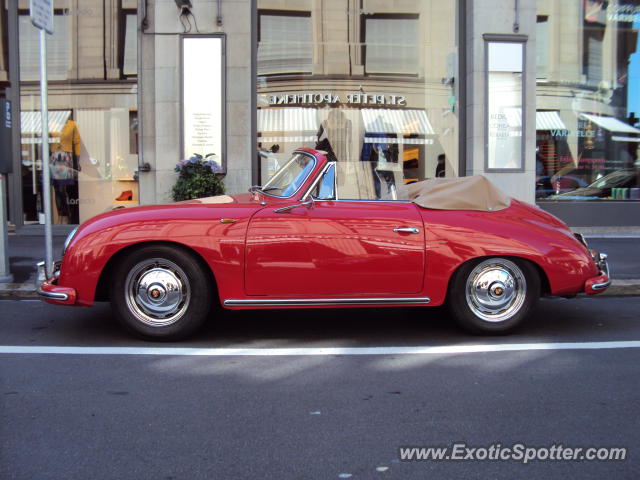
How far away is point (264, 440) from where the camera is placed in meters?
3.32

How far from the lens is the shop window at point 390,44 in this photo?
1248 cm

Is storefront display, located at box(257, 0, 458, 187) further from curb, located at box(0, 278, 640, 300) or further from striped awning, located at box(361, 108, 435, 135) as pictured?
curb, located at box(0, 278, 640, 300)

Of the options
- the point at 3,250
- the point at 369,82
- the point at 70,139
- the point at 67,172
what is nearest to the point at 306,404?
the point at 3,250

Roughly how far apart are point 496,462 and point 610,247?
25.7 feet

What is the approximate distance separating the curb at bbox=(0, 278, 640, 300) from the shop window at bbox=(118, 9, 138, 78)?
5.86 meters

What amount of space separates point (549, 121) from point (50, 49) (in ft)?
30.6

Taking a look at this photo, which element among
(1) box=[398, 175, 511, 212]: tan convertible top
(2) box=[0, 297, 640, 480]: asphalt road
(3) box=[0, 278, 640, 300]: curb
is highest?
(1) box=[398, 175, 511, 212]: tan convertible top

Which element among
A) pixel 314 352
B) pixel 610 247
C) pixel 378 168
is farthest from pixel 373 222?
pixel 610 247

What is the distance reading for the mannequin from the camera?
12062mm

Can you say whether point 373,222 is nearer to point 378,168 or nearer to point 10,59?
point 378,168

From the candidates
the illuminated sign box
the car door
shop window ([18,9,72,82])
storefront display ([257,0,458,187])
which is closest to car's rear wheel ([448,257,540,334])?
the car door

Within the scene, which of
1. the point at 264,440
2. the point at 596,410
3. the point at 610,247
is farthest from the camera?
the point at 610,247

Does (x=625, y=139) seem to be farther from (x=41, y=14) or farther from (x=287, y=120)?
(x=41, y=14)

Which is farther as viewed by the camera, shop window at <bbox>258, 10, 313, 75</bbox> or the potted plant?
shop window at <bbox>258, 10, 313, 75</bbox>
